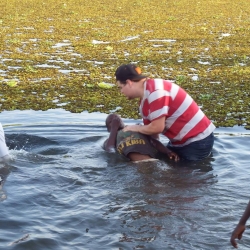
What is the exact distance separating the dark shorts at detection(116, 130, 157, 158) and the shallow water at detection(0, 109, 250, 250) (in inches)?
6.8

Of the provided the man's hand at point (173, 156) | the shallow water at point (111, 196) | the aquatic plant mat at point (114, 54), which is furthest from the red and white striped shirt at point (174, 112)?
the aquatic plant mat at point (114, 54)

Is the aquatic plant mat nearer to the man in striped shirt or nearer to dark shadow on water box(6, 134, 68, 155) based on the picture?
dark shadow on water box(6, 134, 68, 155)

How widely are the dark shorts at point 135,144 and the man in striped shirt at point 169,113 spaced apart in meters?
0.08

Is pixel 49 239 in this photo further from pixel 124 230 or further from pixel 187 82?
pixel 187 82

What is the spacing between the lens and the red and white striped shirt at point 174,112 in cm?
670

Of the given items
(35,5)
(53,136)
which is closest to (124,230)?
(53,136)

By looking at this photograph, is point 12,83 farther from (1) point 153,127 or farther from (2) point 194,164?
(2) point 194,164

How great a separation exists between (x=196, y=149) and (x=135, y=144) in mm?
776

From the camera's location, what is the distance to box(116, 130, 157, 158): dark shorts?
7.06m

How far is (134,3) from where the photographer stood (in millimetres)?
31469

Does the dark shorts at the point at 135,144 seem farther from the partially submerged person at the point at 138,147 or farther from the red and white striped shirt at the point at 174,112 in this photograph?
the red and white striped shirt at the point at 174,112

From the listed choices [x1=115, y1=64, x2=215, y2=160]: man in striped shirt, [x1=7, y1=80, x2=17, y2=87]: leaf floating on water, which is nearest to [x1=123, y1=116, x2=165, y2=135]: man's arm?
[x1=115, y1=64, x2=215, y2=160]: man in striped shirt

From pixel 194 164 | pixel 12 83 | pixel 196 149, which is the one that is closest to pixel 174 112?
pixel 196 149

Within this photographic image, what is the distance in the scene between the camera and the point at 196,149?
7.11 meters
